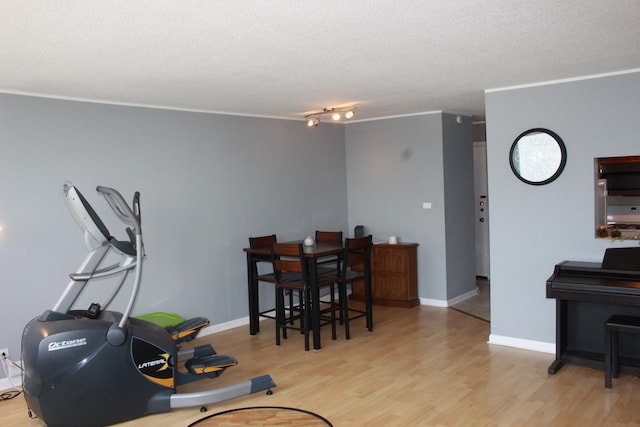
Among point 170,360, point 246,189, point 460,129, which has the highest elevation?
point 460,129

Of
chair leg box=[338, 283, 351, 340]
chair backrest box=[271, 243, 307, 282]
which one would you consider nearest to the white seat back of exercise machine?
chair backrest box=[271, 243, 307, 282]

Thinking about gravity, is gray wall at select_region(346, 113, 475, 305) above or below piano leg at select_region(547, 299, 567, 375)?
above

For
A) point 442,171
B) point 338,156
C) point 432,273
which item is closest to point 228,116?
point 338,156

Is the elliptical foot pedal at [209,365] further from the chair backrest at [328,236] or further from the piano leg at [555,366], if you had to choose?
the piano leg at [555,366]

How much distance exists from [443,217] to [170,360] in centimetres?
365

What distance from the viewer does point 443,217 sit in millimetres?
6254

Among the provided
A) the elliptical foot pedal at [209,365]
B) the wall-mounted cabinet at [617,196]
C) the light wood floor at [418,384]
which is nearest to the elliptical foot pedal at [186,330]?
the elliptical foot pedal at [209,365]

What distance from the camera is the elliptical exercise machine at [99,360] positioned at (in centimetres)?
328

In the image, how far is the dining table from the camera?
4844mm

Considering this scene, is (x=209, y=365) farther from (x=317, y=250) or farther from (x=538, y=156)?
(x=538, y=156)

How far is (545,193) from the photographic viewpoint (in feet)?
15.0

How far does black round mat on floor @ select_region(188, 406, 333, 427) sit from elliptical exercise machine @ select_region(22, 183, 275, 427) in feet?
0.49

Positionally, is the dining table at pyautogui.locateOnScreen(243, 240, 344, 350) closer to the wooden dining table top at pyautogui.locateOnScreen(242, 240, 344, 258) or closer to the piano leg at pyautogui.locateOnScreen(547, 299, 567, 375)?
the wooden dining table top at pyautogui.locateOnScreen(242, 240, 344, 258)

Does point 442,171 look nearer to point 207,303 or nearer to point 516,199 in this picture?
point 516,199
